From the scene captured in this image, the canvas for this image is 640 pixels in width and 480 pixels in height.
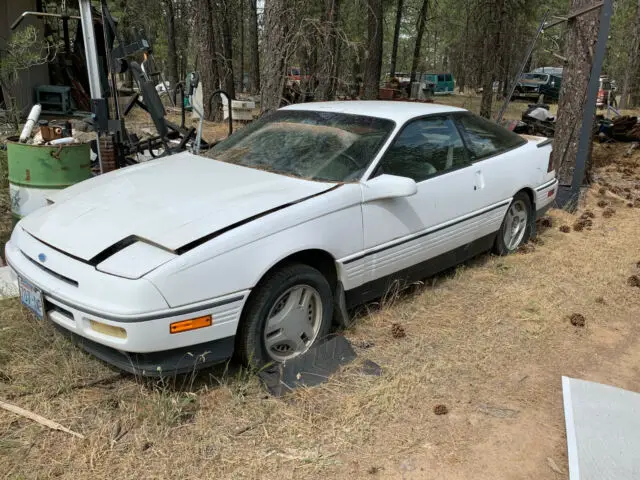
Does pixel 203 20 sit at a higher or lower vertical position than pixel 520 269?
higher

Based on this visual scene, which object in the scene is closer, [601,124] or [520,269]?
[520,269]

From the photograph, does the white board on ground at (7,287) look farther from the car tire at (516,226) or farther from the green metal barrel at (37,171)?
the car tire at (516,226)

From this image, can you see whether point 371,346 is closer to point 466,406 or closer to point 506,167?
point 466,406

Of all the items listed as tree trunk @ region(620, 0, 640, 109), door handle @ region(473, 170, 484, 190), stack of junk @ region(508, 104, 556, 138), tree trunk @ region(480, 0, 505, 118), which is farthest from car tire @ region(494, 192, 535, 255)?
tree trunk @ region(620, 0, 640, 109)

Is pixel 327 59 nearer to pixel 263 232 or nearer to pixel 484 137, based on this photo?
pixel 484 137

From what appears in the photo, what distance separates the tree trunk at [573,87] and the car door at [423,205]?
2.99 meters

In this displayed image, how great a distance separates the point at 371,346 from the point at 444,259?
1.07m

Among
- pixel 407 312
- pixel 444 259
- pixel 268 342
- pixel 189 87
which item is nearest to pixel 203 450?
pixel 268 342

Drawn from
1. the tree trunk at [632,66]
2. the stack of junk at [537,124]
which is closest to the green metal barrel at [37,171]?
the stack of junk at [537,124]

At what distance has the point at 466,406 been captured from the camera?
117 inches

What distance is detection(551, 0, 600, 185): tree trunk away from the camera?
6543mm

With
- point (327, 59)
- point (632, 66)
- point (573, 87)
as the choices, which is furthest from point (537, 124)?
point (632, 66)

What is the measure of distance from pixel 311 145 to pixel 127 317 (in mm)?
1832

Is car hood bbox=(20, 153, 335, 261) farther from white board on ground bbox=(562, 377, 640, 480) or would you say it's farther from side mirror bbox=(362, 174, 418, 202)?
white board on ground bbox=(562, 377, 640, 480)
